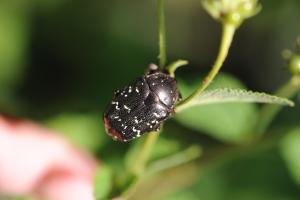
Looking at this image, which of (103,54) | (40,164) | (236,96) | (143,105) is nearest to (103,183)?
(143,105)

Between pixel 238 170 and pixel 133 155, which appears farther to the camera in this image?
pixel 238 170

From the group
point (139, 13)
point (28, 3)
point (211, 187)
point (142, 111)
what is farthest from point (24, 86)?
point (142, 111)

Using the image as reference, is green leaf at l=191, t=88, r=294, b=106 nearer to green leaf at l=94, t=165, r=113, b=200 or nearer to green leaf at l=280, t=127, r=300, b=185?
green leaf at l=94, t=165, r=113, b=200

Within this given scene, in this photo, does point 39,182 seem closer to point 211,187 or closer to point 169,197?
point 169,197

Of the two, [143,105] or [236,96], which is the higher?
[143,105]

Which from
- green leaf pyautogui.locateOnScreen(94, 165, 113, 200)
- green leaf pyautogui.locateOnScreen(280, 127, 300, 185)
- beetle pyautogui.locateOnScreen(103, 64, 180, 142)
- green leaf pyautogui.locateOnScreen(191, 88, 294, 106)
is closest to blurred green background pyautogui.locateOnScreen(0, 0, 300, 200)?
green leaf pyautogui.locateOnScreen(280, 127, 300, 185)

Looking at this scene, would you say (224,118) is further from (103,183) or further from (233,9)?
(233,9)

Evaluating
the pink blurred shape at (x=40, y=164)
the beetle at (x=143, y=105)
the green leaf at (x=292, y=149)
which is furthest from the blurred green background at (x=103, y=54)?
the beetle at (x=143, y=105)
